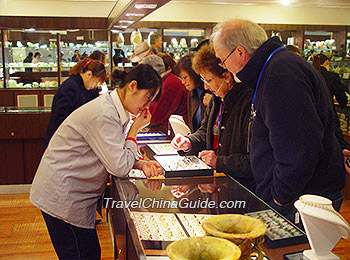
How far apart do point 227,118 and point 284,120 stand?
2.39ft

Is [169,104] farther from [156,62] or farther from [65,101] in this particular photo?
[65,101]

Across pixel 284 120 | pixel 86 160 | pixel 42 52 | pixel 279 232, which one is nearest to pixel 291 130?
pixel 284 120

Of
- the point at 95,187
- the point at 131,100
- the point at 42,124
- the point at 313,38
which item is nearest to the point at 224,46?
the point at 131,100

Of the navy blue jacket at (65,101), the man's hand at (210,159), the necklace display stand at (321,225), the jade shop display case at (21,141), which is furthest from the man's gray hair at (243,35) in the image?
the jade shop display case at (21,141)

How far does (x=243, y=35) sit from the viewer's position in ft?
6.31

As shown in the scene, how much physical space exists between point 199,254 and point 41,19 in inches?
324

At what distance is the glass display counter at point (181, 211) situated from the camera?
53.5 inches

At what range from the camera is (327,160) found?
1.84 meters

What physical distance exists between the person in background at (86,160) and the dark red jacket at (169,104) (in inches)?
74.1

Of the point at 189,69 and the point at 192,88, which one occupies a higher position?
the point at 189,69

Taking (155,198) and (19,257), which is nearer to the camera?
(155,198)

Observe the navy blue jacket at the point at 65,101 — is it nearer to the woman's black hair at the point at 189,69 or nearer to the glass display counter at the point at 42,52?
the woman's black hair at the point at 189,69

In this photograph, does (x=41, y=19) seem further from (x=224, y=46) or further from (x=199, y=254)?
(x=199, y=254)

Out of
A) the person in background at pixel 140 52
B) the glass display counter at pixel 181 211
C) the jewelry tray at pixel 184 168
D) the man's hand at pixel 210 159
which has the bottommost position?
the glass display counter at pixel 181 211
